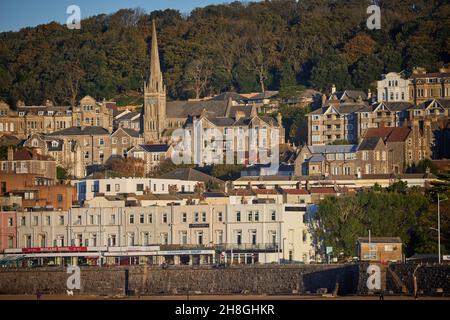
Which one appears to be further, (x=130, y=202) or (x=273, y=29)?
(x=273, y=29)

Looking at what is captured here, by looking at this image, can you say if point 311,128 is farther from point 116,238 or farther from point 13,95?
point 116,238

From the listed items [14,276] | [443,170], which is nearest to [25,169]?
[443,170]

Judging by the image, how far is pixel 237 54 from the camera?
18200 centimetres

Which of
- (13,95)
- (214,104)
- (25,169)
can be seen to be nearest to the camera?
(25,169)

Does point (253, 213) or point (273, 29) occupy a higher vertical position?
point (273, 29)

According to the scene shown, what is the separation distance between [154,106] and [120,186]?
4523 centimetres

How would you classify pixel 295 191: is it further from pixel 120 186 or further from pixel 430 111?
pixel 430 111

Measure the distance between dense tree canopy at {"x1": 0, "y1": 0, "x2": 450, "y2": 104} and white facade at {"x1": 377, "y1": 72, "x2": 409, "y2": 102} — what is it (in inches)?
321

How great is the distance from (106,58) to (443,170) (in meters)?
58.9

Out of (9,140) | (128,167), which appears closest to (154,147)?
(128,167)

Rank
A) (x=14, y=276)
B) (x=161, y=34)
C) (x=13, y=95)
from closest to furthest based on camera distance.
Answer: (x=14, y=276), (x=13, y=95), (x=161, y=34)

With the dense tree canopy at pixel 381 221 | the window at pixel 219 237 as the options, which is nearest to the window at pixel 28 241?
the window at pixel 219 237

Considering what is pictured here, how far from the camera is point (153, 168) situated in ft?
471

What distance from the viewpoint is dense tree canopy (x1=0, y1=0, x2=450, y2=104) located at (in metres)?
168
